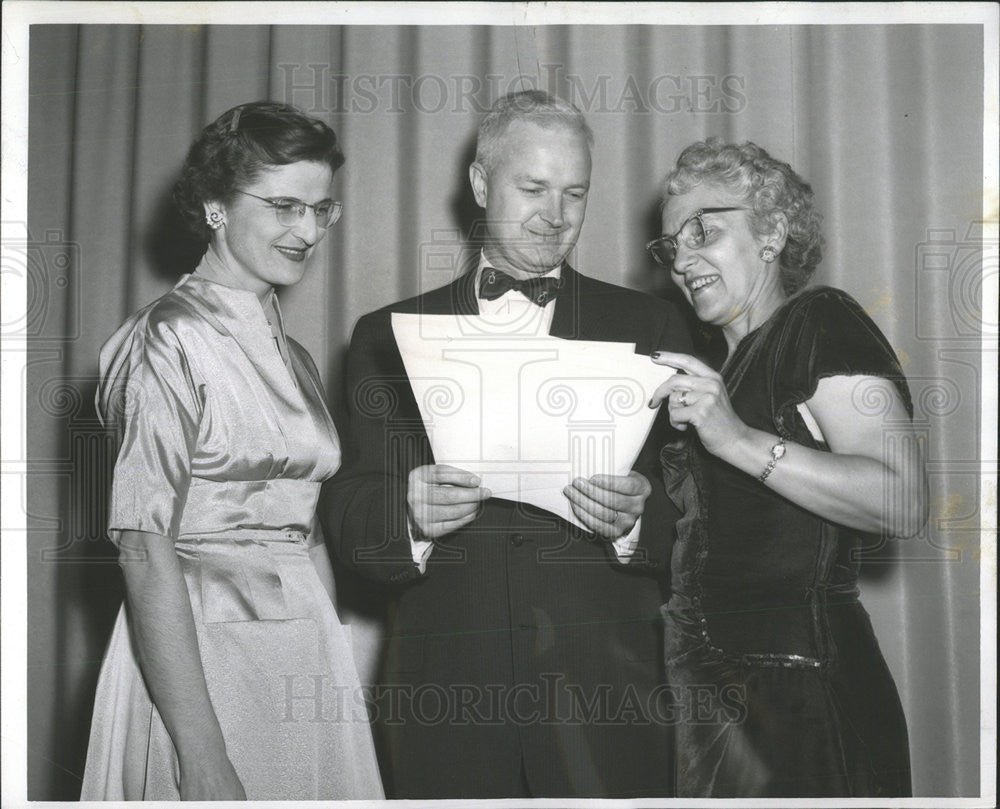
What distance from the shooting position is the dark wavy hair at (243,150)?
7.76ft

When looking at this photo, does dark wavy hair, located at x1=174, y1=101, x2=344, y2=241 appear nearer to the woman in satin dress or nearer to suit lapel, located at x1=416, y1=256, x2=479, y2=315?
the woman in satin dress

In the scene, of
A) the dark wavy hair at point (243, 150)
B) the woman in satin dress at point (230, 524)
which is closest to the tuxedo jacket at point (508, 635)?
the woman in satin dress at point (230, 524)

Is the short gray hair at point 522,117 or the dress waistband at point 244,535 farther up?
the short gray hair at point 522,117

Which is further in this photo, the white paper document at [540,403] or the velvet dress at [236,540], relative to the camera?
the white paper document at [540,403]

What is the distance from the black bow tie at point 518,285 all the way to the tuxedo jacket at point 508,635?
0.07 meters

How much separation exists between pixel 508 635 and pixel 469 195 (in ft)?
3.49

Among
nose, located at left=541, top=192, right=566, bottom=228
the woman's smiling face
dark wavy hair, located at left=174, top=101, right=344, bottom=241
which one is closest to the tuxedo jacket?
nose, located at left=541, top=192, right=566, bottom=228

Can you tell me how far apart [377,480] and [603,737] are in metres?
0.81

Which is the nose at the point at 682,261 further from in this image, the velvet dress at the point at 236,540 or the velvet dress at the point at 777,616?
the velvet dress at the point at 236,540

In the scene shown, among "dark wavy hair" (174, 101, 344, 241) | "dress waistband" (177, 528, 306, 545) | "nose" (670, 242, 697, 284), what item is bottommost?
"dress waistband" (177, 528, 306, 545)

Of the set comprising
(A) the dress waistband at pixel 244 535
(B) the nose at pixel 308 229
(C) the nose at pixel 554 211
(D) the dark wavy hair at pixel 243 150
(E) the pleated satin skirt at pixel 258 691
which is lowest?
(E) the pleated satin skirt at pixel 258 691

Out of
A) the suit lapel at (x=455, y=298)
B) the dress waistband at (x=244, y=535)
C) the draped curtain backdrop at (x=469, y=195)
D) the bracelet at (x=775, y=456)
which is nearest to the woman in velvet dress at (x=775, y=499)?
the bracelet at (x=775, y=456)

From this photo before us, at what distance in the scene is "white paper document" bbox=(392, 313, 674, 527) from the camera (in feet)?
7.75

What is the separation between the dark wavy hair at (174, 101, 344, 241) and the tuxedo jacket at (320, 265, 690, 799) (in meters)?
0.60
